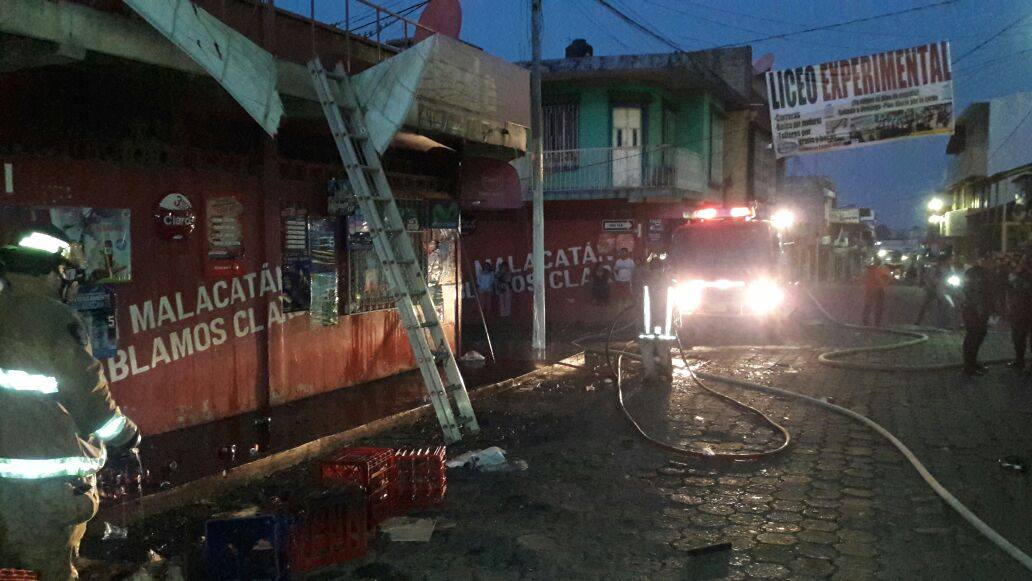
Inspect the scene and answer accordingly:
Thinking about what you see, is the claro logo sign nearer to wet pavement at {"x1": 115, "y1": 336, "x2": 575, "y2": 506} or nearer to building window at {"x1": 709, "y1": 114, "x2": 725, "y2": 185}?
wet pavement at {"x1": 115, "y1": 336, "x2": 575, "y2": 506}

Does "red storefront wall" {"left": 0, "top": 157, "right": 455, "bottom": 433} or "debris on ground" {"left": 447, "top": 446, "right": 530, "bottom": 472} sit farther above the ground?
"red storefront wall" {"left": 0, "top": 157, "right": 455, "bottom": 433}

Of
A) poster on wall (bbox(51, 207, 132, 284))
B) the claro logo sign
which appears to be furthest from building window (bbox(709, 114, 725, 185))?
poster on wall (bbox(51, 207, 132, 284))

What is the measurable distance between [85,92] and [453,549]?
541 cm

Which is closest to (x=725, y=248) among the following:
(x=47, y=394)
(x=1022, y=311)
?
(x=1022, y=311)

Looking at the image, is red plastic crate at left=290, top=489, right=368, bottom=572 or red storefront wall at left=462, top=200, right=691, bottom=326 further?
red storefront wall at left=462, top=200, right=691, bottom=326

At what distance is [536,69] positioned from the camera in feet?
46.8

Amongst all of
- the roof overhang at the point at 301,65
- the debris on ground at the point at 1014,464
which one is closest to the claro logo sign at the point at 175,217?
the roof overhang at the point at 301,65

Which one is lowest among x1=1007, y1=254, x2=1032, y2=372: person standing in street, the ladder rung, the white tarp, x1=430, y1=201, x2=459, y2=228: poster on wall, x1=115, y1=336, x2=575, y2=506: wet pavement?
x1=115, y1=336, x2=575, y2=506: wet pavement

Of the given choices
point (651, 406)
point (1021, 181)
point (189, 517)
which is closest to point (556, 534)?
point (189, 517)

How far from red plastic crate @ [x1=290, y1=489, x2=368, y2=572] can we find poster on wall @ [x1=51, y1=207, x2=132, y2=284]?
371cm

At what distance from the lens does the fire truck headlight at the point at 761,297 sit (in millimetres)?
16156

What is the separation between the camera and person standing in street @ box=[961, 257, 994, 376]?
429 inches

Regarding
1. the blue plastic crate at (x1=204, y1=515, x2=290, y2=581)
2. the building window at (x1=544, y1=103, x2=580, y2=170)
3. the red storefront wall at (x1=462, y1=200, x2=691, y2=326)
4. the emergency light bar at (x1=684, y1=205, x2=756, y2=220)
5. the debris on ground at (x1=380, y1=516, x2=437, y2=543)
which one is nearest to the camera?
the blue plastic crate at (x1=204, y1=515, x2=290, y2=581)

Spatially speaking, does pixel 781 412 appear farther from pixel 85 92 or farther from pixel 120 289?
pixel 85 92
